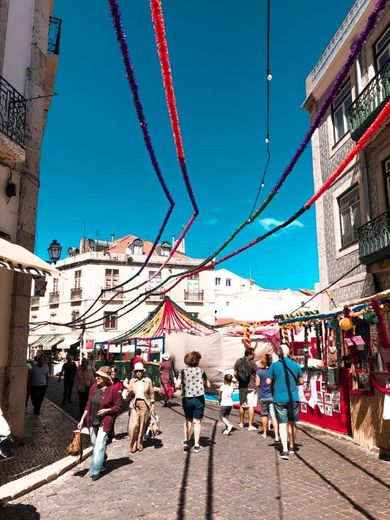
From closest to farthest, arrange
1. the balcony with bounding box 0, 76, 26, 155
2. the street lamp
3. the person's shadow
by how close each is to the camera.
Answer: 1. the person's shadow
2. the balcony with bounding box 0, 76, 26, 155
3. the street lamp

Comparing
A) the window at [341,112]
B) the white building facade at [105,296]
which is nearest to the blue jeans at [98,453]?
the window at [341,112]

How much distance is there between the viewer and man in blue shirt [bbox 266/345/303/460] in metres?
7.08

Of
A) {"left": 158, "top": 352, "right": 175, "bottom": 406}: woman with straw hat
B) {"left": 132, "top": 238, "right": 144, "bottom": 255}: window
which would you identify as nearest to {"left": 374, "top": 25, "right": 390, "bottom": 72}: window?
{"left": 158, "top": 352, "right": 175, "bottom": 406}: woman with straw hat

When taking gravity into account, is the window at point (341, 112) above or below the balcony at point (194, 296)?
above

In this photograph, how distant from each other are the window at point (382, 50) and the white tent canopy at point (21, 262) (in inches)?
415

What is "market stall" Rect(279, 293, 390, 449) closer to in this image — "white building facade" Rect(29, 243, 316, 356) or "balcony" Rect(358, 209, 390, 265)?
"balcony" Rect(358, 209, 390, 265)

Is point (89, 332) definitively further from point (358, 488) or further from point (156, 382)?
point (358, 488)

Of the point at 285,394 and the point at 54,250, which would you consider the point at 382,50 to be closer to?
the point at 285,394

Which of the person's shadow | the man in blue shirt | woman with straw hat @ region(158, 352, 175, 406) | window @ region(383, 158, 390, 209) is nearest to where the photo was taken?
the person's shadow

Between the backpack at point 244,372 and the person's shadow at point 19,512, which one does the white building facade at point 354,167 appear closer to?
the backpack at point 244,372

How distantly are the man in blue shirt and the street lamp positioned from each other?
370 inches

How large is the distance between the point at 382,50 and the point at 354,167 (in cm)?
332

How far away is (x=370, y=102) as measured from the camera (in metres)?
11.6

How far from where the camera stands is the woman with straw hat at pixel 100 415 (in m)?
6.14
